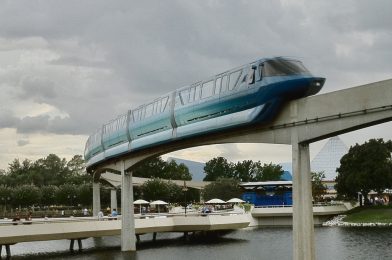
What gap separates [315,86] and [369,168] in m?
64.1

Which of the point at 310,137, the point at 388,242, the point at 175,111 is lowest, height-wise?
the point at 388,242

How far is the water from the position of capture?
1923 inches

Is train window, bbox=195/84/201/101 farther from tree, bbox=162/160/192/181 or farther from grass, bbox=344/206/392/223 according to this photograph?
tree, bbox=162/160/192/181

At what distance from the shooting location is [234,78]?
36688mm

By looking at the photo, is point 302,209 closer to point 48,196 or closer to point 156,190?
point 156,190

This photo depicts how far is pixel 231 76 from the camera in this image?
3712 centimetres

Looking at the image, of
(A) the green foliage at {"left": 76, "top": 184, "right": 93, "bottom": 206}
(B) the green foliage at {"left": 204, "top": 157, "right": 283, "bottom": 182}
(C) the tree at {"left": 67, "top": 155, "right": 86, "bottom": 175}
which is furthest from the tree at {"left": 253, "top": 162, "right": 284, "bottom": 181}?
(A) the green foliage at {"left": 76, "top": 184, "right": 93, "bottom": 206}

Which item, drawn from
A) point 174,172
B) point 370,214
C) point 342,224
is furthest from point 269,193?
point 174,172

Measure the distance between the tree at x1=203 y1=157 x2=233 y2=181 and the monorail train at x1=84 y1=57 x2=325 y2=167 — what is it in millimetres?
125255

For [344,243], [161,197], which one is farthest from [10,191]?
[344,243]

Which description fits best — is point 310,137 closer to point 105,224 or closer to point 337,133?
point 337,133

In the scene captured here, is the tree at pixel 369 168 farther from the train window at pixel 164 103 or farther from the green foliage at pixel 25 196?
the train window at pixel 164 103

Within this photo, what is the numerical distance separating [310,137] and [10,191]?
93.2m

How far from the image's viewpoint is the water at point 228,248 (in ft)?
160
